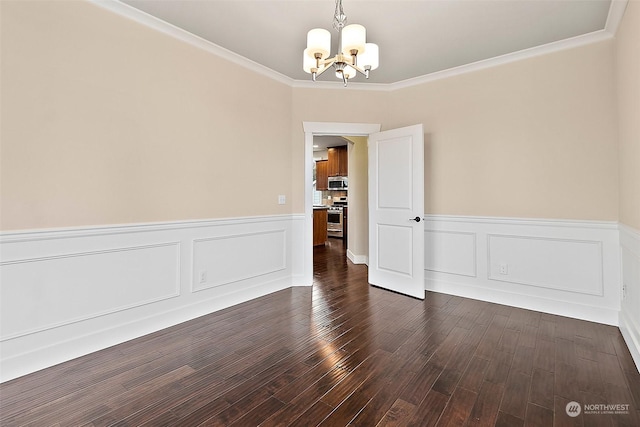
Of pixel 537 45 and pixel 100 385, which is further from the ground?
pixel 537 45

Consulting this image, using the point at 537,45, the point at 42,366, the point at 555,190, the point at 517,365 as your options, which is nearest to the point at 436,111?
the point at 537,45

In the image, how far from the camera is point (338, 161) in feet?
28.6

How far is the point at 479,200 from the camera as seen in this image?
354 centimetres

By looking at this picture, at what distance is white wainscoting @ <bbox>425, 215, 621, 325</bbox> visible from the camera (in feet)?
9.41

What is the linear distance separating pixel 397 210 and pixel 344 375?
2.22 m

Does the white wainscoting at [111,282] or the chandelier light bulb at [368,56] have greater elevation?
the chandelier light bulb at [368,56]

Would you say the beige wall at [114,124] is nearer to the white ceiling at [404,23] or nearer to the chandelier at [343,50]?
the white ceiling at [404,23]

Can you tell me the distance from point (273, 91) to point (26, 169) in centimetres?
253

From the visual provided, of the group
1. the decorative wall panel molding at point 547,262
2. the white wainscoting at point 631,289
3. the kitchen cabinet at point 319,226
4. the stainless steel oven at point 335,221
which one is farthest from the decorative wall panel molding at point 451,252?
the stainless steel oven at point 335,221

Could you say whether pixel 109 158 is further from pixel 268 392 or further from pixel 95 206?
pixel 268 392

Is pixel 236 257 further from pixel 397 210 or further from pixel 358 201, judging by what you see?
pixel 358 201

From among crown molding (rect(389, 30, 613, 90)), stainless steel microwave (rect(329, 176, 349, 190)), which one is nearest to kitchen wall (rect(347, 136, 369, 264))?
crown molding (rect(389, 30, 613, 90))

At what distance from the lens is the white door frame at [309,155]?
13.2 feet

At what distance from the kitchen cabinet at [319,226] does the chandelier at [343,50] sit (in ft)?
16.4
